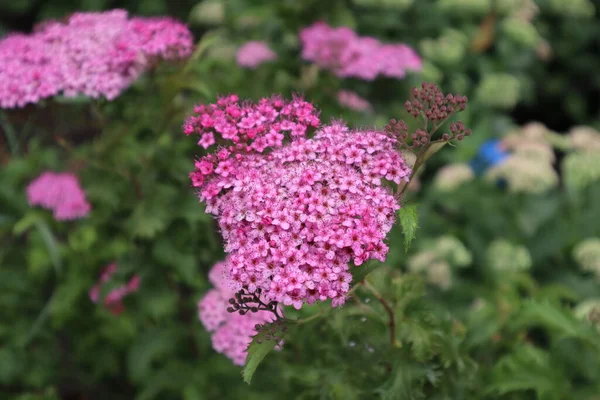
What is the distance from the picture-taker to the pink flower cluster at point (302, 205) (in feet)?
4.79

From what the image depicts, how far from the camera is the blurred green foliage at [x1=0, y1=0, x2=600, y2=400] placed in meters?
2.02

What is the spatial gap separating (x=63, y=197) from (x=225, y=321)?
1.04 metres

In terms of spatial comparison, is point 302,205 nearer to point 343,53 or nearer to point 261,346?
point 261,346

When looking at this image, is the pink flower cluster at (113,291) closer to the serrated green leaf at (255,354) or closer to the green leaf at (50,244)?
the green leaf at (50,244)

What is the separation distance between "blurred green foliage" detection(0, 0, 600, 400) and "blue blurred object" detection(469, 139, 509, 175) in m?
0.08

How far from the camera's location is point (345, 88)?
3859mm

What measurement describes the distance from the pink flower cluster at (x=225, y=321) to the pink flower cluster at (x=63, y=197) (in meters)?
0.86

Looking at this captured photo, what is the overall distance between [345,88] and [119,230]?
153 centimetres

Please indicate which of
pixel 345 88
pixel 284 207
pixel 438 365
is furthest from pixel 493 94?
pixel 284 207

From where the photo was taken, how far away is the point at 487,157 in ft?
14.4

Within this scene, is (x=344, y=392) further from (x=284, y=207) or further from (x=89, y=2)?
(x=89, y=2)

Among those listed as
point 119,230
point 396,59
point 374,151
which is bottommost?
point 119,230

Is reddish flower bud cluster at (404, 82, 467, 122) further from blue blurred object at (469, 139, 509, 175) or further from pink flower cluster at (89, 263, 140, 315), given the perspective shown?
blue blurred object at (469, 139, 509, 175)

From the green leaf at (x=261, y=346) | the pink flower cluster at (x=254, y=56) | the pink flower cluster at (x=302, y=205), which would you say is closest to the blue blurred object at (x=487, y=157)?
the pink flower cluster at (x=254, y=56)
